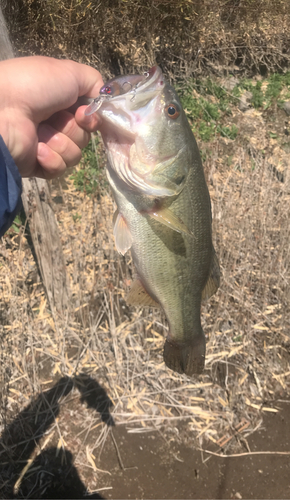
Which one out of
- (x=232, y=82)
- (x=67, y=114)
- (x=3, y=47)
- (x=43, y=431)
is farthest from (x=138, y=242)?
(x=232, y=82)

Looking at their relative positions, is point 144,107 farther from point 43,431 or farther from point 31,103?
point 43,431

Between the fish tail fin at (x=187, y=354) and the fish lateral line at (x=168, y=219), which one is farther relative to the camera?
the fish tail fin at (x=187, y=354)

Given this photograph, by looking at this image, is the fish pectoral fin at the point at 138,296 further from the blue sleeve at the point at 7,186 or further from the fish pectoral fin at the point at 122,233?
the blue sleeve at the point at 7,186

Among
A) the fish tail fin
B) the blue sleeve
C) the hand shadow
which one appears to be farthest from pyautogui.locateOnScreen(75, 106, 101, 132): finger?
the hand shadow

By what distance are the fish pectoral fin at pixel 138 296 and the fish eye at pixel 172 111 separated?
2.62 ft

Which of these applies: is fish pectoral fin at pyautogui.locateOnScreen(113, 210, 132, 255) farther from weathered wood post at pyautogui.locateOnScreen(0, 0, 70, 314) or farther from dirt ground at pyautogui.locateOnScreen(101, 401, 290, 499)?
dirt ground at pyautogui.locateOnScreen(101, 401, 290, 499)

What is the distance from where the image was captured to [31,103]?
150 cm

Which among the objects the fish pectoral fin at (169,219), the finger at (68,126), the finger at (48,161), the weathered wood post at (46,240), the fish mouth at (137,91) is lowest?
the weathered wood post at (46,240)

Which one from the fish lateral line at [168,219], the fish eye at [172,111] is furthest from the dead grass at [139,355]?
the fish eye at [172,111]

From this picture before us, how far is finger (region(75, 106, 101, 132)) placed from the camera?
152 cm

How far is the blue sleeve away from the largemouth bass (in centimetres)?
39

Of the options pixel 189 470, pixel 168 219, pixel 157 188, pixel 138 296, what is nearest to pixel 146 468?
pixel 189 470

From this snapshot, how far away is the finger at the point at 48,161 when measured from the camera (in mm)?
1754

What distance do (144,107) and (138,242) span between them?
576mm
